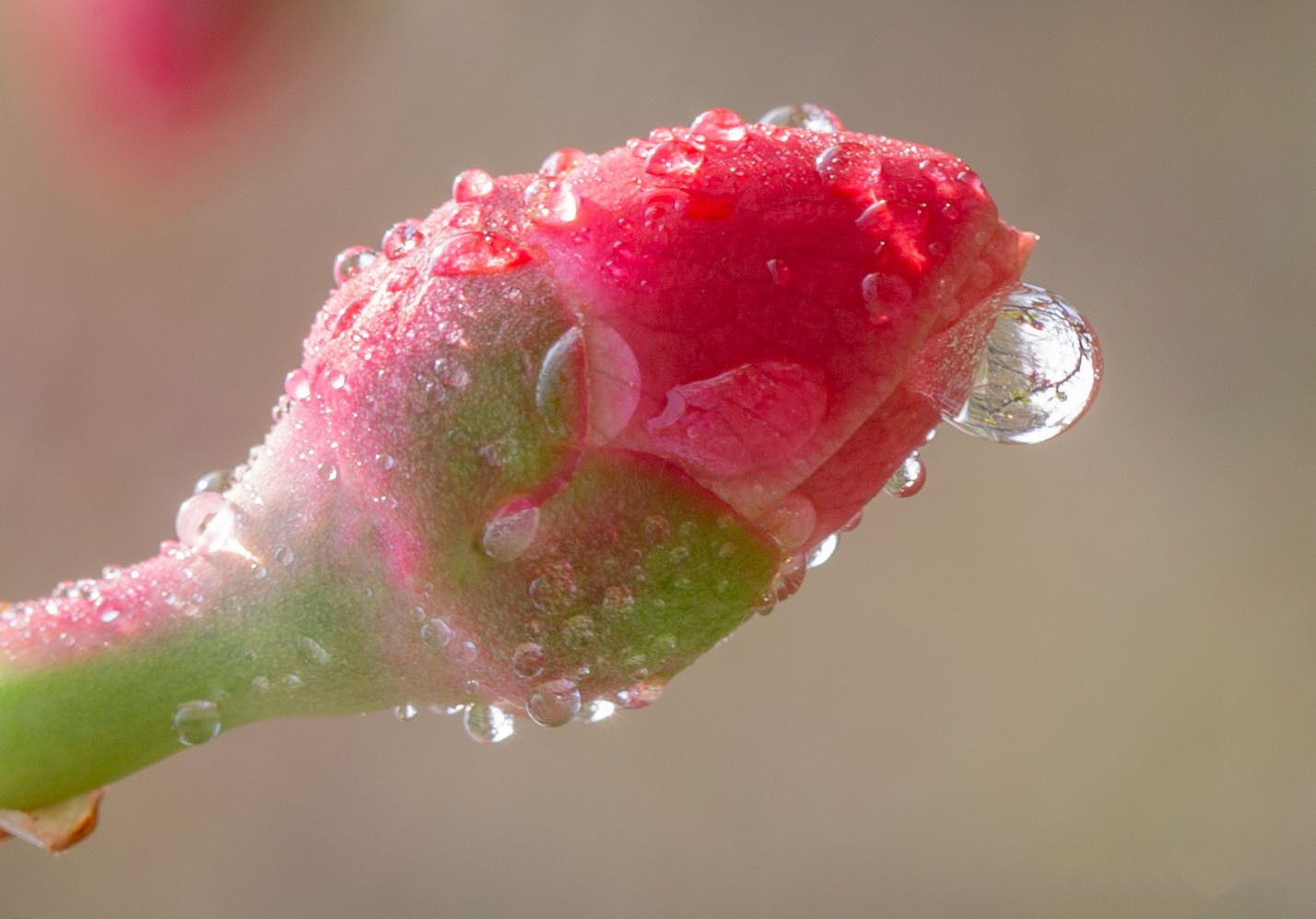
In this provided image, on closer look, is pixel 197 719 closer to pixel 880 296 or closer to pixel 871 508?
pixel 880 296

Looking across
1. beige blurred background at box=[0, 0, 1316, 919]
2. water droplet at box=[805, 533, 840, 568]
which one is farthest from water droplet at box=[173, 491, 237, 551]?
beige blurred background at box=[0, 0, 1316, 919]

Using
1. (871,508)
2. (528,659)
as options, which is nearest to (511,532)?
(528,659)

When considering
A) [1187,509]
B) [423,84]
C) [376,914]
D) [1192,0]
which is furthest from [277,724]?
[1192,0]

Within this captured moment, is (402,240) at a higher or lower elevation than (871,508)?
lower

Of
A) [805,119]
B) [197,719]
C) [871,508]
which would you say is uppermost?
[871,508]

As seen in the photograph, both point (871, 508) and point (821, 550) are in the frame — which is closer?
point (821, 550)

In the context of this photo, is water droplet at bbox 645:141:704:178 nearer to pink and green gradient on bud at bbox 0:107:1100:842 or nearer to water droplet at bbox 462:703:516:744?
pink and green gradient on bud at bbox 0:107:1100:842

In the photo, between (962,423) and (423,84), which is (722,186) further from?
(423,84)
